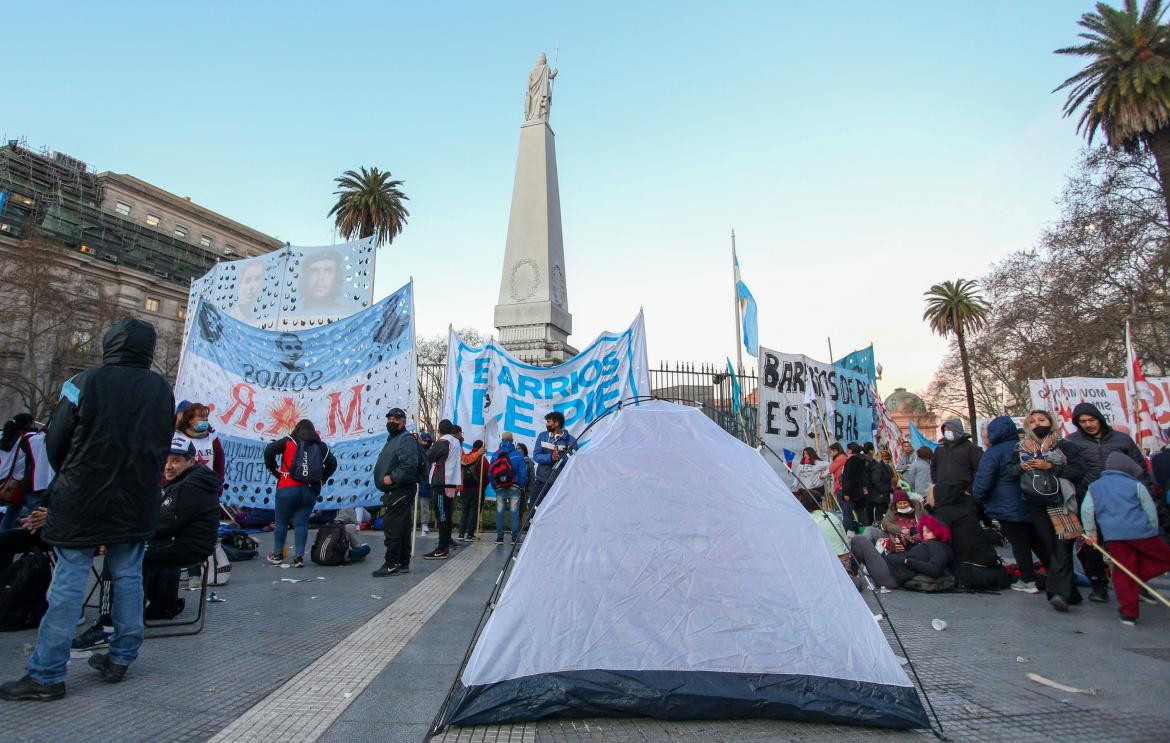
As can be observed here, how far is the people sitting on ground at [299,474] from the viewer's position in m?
6.81

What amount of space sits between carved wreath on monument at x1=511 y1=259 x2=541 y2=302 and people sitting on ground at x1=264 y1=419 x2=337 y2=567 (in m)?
8.81

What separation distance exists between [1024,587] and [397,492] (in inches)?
270

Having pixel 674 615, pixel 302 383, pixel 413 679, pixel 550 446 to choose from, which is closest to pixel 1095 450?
pixel 674 615

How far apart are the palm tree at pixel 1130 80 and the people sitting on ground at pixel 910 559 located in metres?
22.0

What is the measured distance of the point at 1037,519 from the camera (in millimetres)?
5875

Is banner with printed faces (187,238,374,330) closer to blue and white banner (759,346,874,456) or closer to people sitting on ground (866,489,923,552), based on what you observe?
blue and white banner (759,346,874,456)

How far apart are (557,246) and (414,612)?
40.6 ft

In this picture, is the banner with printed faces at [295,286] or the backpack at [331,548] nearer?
the backpack at [331,548]

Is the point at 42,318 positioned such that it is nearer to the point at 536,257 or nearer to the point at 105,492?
the point at 536,257

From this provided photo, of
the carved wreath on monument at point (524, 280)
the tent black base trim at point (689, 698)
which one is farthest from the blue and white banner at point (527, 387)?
the tent black base trim at point (689, 698)

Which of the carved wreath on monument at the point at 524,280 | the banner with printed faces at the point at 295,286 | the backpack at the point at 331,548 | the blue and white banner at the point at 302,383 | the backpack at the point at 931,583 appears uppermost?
the carved wreath on monument at the point at 524,280

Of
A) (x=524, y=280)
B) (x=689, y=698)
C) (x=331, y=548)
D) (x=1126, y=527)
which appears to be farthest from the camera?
(x=524, y=280)

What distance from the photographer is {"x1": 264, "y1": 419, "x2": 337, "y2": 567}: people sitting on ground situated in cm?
681

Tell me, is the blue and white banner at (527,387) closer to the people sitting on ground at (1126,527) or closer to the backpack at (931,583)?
the backpack at (931,583)
